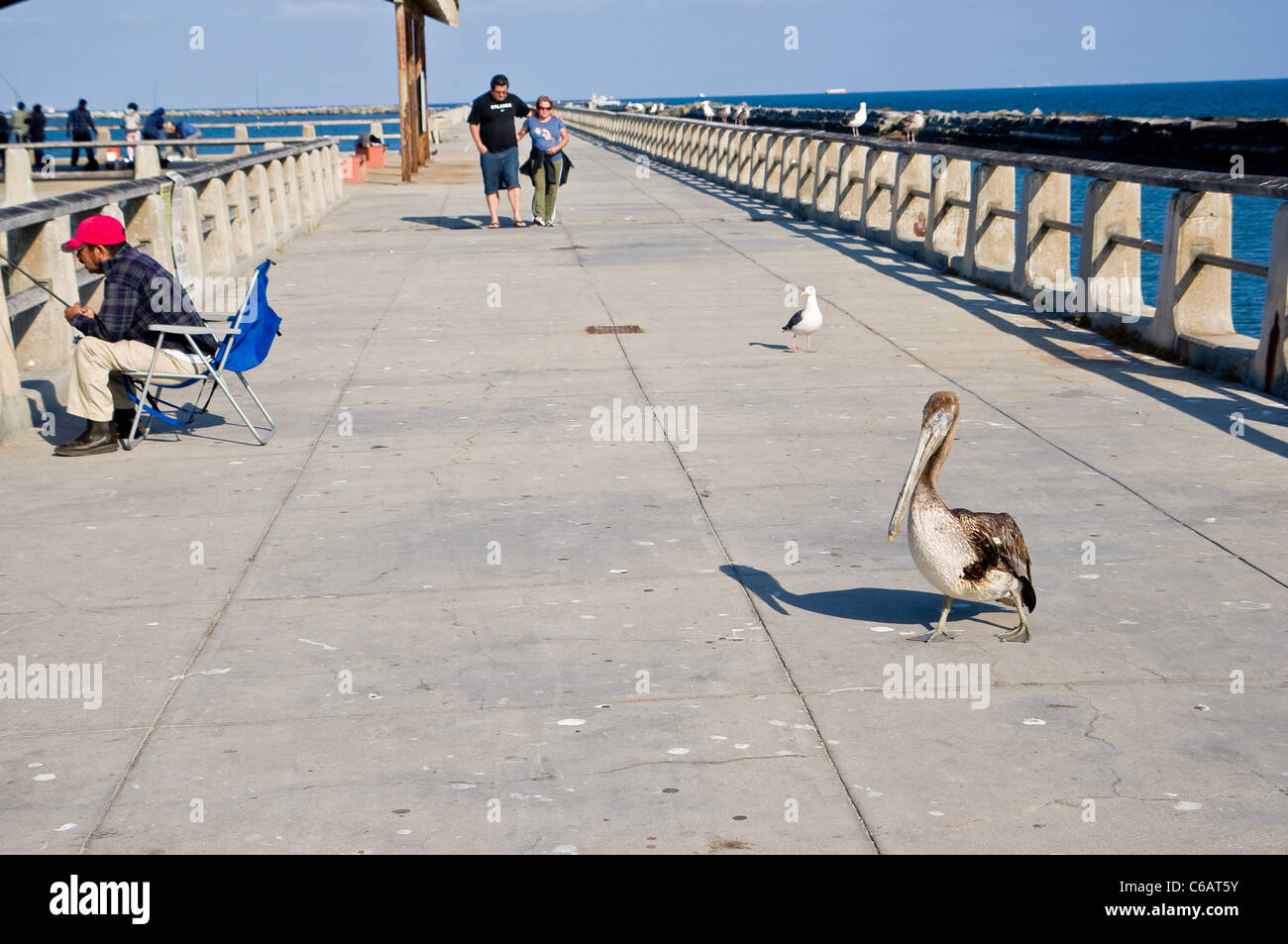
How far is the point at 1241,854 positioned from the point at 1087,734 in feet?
2.68

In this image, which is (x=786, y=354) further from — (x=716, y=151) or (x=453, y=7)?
(x=453, y=7)

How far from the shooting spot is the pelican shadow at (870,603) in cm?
571

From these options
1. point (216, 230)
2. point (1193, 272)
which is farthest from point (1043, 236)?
point (216, 230)

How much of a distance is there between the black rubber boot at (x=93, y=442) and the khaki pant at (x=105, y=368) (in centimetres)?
8

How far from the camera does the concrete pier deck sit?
411cm

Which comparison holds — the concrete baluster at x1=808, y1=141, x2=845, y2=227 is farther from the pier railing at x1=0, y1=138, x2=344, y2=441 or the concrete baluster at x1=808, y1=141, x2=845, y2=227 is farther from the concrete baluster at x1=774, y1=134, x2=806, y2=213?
the pier railing at x1=0, y1=138, x2=344, y2=441

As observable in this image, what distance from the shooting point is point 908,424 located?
8.90 m

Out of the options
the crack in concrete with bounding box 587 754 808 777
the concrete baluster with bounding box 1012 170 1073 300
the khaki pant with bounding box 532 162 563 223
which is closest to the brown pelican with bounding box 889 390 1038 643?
the crack in concrete with bounding box 587 754 808 777

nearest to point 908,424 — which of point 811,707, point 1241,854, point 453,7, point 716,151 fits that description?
point 811,707

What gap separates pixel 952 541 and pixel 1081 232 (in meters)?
8.52

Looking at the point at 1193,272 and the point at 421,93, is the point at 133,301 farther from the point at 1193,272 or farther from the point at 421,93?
the point at 421,93

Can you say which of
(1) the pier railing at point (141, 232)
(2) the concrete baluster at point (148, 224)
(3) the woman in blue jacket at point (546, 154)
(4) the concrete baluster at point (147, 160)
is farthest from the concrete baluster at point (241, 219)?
(3) the woman in blue jacket at point (546, 154)

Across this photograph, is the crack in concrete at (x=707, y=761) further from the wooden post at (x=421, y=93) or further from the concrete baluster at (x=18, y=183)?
the wooden post at (x=421, y=93)

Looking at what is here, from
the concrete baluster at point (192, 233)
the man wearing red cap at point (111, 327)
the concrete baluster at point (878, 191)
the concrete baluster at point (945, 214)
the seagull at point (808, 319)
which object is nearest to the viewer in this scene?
the man wearing red cap at point (111, 327)
